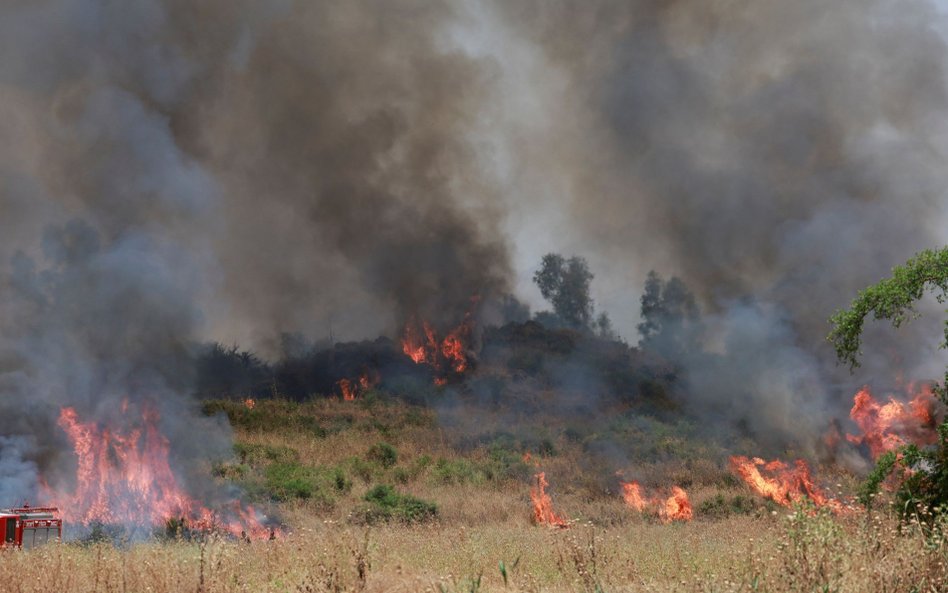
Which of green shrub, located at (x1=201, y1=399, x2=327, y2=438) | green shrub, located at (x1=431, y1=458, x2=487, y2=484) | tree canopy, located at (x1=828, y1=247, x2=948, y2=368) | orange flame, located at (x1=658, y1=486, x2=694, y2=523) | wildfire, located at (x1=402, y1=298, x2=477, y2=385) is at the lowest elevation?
orange flame, located at (x1=658, y1=486, x2=694, y2=523)

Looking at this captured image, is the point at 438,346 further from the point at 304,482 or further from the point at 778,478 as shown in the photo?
the point at 778,478

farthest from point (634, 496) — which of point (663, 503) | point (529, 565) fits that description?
point (529, 565)

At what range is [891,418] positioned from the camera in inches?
819

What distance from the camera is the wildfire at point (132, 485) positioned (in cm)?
1605

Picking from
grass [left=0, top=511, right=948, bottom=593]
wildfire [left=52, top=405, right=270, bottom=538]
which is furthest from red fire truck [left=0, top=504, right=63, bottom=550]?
wildfire [left=52, top=405, right=270, bottom=538]

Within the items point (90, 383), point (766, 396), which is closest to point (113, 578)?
point (90, 383)

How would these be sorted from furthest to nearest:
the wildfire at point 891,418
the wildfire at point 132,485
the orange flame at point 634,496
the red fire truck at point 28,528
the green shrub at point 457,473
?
the green shrub at point 457,473 < the orange flame at point 634,496 < the wildfire at point 891,418 < the wildfire at point 132,485 < the red fire truck at point 28,528

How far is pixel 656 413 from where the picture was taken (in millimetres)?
34875

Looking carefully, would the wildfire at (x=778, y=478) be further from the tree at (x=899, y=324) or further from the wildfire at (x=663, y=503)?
the tree at (x=899, y=324)

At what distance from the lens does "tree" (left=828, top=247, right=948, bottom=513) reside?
938 cm

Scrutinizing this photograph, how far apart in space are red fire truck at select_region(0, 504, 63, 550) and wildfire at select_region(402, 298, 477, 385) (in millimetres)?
30137

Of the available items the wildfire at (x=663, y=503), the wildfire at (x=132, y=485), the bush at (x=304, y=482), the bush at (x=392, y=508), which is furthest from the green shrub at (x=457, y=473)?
the wildfire at (x=132, y=485)

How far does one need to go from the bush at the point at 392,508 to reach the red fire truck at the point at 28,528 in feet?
19.7

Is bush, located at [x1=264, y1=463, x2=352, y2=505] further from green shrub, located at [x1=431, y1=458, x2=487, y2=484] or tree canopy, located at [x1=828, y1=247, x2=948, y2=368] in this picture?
tree canopy, located at [x1=828, y1=247, x2=948, y2=368]
